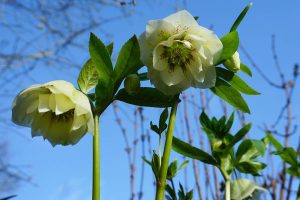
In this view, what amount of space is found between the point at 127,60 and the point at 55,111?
0.11m

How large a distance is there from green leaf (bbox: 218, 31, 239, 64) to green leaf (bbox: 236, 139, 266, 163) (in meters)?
0.19

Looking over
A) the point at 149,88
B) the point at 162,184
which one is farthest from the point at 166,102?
the point at 162,184

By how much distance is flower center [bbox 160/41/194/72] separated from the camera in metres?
0.67

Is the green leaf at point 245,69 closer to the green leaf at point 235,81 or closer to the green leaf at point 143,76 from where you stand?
the green leaf at point 235,81

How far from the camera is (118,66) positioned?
641mm

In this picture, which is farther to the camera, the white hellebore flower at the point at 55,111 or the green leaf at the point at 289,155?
the green leaf at the point at 289,155

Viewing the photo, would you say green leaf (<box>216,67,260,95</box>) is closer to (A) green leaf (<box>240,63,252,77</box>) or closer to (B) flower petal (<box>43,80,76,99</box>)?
(A) green leaf (<box>240,63,252,77</box>)

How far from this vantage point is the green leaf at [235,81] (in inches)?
26.9

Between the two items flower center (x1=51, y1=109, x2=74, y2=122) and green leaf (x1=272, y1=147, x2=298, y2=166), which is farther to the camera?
green leaf (x1=272, y1=147, x2=298, y2=166)

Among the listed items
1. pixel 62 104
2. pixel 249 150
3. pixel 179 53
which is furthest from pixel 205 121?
pixel 62 104

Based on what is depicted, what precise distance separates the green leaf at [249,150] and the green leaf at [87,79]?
0.89ft

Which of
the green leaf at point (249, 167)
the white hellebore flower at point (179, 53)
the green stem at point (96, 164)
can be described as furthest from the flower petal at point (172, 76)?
the green leaf at point (249, 167)

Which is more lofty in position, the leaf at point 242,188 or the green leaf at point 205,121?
the green leaf at point 205,121

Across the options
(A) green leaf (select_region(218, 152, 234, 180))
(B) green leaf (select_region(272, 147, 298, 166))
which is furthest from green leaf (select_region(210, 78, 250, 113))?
(B) green leaf (select_region(272, 147, 298, 166))
